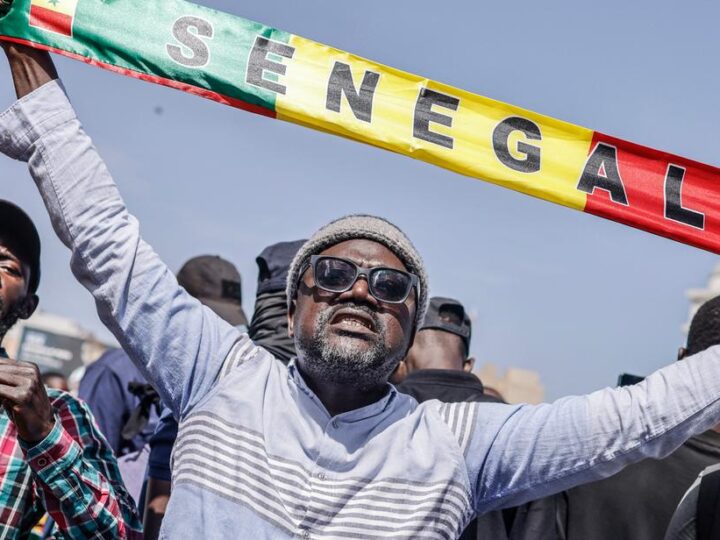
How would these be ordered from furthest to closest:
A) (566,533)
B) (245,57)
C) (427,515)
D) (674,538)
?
(566,533) → (245,57) → (674,538) → (427,515)

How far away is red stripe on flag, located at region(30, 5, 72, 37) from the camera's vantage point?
9.78ft

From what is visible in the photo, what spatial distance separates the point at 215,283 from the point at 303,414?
8.06 feet

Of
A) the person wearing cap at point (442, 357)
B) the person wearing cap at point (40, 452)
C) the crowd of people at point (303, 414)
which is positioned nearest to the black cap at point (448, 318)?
the person wearing cap at point (442, 357)

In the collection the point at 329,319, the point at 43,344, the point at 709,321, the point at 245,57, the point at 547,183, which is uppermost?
the point at 43,344

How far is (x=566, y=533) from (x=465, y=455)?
1.31m

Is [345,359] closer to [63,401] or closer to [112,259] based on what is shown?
[112,259]

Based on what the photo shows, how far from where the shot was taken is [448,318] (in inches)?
197

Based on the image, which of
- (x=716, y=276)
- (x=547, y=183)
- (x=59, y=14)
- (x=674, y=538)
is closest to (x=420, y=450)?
(x=674, y=538)

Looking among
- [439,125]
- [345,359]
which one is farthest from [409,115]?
[345,359]

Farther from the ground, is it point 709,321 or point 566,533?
point 709,321

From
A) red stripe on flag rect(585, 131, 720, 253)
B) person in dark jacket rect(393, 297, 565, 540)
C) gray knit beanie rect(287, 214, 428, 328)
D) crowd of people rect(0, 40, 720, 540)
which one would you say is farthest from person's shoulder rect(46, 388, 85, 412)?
red stripe on flag rect(585, 131, 720, 253)

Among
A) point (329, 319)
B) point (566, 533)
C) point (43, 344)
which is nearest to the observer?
point (329, 319)

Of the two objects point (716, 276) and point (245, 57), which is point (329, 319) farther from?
point (716, 276)

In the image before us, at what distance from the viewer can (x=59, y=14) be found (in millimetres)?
3059
